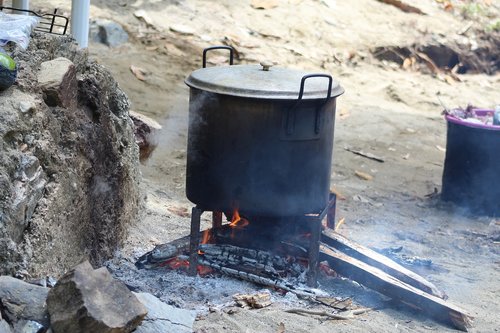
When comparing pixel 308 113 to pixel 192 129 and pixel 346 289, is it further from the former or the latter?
pixel 346 289

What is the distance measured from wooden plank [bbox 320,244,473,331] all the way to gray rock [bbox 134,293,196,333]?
147 centimetres

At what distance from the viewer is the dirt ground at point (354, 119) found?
224 inches

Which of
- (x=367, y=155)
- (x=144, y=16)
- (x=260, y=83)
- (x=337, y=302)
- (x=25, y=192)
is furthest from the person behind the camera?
(x=144, y=16)

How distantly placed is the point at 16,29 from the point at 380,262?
2.93 m

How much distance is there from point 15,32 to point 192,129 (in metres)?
1.31

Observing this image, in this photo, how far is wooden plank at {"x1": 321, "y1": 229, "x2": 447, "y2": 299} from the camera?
551cm

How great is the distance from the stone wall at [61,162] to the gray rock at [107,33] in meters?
5.48

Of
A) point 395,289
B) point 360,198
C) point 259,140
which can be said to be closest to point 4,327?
point 259,140

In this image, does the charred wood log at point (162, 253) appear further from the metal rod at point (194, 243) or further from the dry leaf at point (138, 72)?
the dry leaf at point (138, 72)

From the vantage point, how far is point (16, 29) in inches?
201

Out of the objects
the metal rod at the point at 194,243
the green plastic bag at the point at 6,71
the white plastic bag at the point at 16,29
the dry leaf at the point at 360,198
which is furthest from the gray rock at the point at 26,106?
the dry leaf at the point at 360,198

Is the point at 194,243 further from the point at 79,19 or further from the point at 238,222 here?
the point at 79,19

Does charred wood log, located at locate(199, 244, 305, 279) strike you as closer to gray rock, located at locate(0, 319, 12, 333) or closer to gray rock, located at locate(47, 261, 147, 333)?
gray rock, located at locate(47, 261, 147, 333)

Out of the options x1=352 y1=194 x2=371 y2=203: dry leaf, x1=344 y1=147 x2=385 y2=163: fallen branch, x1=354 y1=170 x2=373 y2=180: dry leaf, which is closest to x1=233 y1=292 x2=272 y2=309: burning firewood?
x1=352 y1=194 x2=371 y2=203: dry leaf
